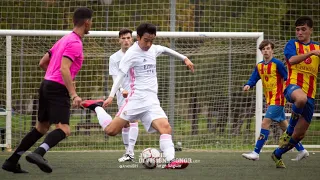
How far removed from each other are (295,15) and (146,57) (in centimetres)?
754

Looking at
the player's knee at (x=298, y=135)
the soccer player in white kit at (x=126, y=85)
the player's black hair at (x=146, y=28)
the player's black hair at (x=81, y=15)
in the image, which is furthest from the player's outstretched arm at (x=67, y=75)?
the player's knee at (x=298, y=135)

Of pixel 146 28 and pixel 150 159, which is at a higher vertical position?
pixel 146 28

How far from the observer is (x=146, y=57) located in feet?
27.3

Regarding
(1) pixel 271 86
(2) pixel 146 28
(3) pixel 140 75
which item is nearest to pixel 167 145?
(3) pixel 140 75

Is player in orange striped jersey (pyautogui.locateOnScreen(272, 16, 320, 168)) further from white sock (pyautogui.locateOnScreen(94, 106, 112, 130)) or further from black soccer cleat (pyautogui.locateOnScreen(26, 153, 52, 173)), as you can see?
black soccer cleat (pyautogui.locateOnScreen(26, 153, 52, 173))

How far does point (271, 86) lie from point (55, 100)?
12.3ft

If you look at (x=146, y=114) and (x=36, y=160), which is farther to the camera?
(x=146, y=114)

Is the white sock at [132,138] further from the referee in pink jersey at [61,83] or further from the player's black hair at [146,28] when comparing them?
the referee in pink jersey at [61,83]

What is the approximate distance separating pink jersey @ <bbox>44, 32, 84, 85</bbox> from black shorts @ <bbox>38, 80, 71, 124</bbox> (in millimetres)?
78

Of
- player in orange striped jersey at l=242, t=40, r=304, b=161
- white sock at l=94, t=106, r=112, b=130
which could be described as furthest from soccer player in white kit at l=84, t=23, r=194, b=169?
player in orange striped jersey at l=242, t=40, r=304, b=161

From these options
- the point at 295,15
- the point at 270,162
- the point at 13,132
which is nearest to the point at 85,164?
the point at 270,162

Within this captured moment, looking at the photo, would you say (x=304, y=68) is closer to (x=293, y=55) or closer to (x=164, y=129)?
(x=293, y=55)

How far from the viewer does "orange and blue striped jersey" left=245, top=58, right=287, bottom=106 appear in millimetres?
9898

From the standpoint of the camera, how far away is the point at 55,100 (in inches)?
295
